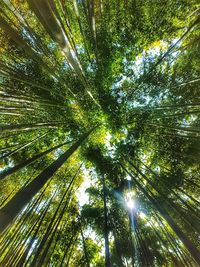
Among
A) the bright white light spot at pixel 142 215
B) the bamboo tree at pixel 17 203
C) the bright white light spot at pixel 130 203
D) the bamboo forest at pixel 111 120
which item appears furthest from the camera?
the bright white light spot at pixel 130 203

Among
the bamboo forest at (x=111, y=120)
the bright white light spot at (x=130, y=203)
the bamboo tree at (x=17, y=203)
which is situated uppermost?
the bamboo forest at (x=111, y=120)

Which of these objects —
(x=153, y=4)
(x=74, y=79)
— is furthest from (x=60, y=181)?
(x=153, y=4)

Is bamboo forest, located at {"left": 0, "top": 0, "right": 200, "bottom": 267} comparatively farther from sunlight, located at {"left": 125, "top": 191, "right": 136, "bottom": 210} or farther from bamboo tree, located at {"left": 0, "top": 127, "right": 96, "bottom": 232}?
bamboo tree, located at {"left": 0, "top": 127, "right": 96, "bottom": 232}

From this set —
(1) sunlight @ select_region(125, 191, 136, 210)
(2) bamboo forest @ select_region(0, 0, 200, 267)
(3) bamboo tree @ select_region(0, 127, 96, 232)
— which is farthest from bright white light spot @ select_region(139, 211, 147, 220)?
(3) bamboo tree @ select_region(0, 127, 96, 232)

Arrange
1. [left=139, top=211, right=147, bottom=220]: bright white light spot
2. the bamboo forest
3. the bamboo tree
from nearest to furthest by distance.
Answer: the bamboo tree, the bamboo forest, [left=139, top=211, right=147, bottom=220]: bright white light spot

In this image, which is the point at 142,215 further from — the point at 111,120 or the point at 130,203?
the point at 111,120

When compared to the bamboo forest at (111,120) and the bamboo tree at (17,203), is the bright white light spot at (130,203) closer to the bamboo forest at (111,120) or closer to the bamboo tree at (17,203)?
the bamboo forest at (111,120)

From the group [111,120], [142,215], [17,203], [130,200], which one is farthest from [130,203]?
[17,203]

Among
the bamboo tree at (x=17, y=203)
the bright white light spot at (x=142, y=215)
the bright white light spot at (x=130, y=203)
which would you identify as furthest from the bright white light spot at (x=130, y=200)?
the bamboo tree at (x=17, y=203)

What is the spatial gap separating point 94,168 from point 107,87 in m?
2.55

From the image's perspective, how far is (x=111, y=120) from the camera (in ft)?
21.8

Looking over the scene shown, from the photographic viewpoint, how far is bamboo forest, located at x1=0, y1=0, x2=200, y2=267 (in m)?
5.10

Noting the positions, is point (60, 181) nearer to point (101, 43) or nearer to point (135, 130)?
point (135, 130)

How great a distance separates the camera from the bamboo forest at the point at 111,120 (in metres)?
5.10
